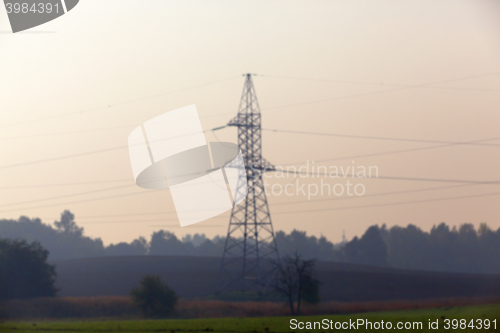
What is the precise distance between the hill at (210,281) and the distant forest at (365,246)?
66.7 ft

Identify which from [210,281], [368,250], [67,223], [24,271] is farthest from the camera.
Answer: [67,223]

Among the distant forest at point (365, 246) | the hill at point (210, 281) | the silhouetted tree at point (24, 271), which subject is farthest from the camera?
the distant forest at point (365, 246)

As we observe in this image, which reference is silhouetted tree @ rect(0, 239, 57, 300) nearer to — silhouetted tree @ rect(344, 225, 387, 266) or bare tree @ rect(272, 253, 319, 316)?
bare tree @ rect(272, 253, 319, 316)

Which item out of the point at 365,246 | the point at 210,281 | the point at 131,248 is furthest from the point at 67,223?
the point at 210,281

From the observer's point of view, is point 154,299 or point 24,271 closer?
point 154,299

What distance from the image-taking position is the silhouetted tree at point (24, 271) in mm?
57250

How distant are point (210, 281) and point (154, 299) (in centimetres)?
1480

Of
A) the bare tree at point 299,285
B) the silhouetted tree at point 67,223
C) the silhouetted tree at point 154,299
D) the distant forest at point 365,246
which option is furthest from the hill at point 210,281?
the silhouetted tree at point 67,223

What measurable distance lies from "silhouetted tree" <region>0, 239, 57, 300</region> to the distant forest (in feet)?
142

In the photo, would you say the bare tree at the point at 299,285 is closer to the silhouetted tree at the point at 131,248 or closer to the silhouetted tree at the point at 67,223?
the silhouetted tree at the point at 131,248

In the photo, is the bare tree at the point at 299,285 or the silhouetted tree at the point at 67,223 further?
the silhouetted tree at the point at 67,223

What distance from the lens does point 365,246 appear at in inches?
5177

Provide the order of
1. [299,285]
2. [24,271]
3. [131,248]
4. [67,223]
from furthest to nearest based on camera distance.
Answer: [67,223]
[131,248]
[24,271]
[299,285]

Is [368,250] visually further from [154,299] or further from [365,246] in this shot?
[154,299]
